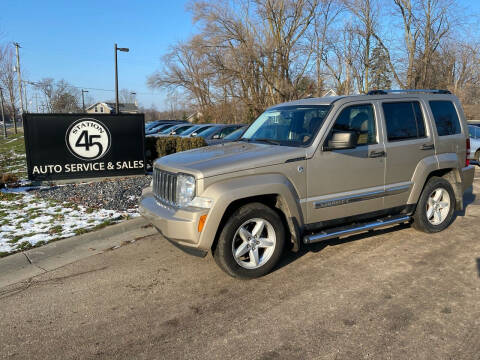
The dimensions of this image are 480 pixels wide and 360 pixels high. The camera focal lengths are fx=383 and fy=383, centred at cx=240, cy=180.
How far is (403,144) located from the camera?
5.08 m

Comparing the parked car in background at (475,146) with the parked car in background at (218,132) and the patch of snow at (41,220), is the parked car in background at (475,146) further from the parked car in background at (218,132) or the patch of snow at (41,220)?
the patch of snow at (41,220)

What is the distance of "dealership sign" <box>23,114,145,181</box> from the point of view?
8750mm

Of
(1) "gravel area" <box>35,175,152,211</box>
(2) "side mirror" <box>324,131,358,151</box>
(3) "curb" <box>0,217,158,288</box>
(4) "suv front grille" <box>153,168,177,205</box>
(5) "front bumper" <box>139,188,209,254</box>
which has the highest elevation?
(2) "side mirror" <box>324,131,358,151</box>

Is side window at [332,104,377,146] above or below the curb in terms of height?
above

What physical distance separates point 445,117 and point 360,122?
174 cm

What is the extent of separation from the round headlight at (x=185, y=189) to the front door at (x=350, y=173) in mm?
1330

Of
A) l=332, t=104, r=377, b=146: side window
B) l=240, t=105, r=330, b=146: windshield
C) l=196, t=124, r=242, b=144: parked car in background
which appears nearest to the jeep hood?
l=240, t=105, r=330, b=146: windshield

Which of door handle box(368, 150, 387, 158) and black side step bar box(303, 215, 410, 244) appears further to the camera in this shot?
door handle box(368, 150, 387, 158)

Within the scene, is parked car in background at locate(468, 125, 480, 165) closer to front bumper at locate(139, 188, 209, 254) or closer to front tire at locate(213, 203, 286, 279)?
front tire at locate(213, 203, 286, 279)

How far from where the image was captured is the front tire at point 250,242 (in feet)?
13.1

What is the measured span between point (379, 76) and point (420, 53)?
10.1ft

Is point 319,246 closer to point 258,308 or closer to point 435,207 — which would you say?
point 258,308

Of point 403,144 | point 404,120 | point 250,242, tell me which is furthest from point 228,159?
point 404,120

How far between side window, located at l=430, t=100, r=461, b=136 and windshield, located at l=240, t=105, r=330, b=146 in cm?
193
